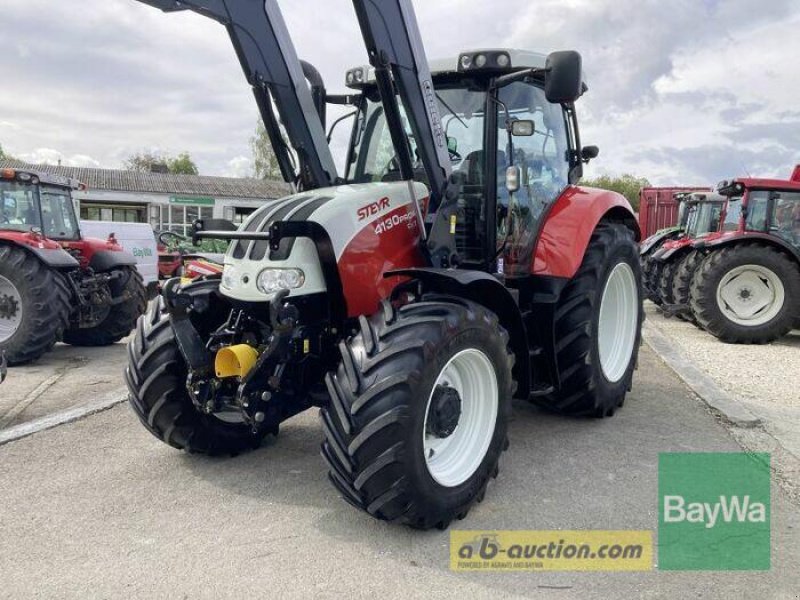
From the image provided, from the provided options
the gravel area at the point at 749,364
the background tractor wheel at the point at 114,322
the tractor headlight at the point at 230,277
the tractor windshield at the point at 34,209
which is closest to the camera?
the tractor headlight at the point at 230,277

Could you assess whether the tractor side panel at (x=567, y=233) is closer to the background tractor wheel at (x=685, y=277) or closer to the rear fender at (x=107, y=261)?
the background tractor wheel at (x=685, y=277)

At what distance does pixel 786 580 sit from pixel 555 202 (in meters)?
2.84

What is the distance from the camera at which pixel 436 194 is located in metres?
3.95

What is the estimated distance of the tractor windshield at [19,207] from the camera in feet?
28.8

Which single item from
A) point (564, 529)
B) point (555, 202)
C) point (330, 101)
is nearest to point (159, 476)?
point (564, 529)

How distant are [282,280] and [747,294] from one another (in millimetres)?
7898

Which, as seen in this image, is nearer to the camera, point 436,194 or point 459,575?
point 459,575

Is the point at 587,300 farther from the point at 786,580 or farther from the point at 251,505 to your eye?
the point at 251,505

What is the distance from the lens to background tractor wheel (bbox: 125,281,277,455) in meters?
3.87

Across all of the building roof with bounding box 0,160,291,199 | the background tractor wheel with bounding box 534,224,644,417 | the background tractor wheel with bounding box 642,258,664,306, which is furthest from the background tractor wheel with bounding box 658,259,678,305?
the building roof with bounding box 0,160,291,199

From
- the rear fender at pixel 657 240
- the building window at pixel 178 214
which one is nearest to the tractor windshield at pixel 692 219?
the rear fender at pixel 657 240

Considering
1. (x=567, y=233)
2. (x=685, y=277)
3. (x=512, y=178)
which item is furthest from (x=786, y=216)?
(x=512, y=178)

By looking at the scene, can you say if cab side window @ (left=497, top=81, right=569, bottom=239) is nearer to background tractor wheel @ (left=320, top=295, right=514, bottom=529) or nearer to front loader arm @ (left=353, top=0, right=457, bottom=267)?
front loader arm @ (left=353, top=0, right=457, bottom=267)

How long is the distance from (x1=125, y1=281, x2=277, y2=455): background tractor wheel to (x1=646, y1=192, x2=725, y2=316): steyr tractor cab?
25.9 ft
